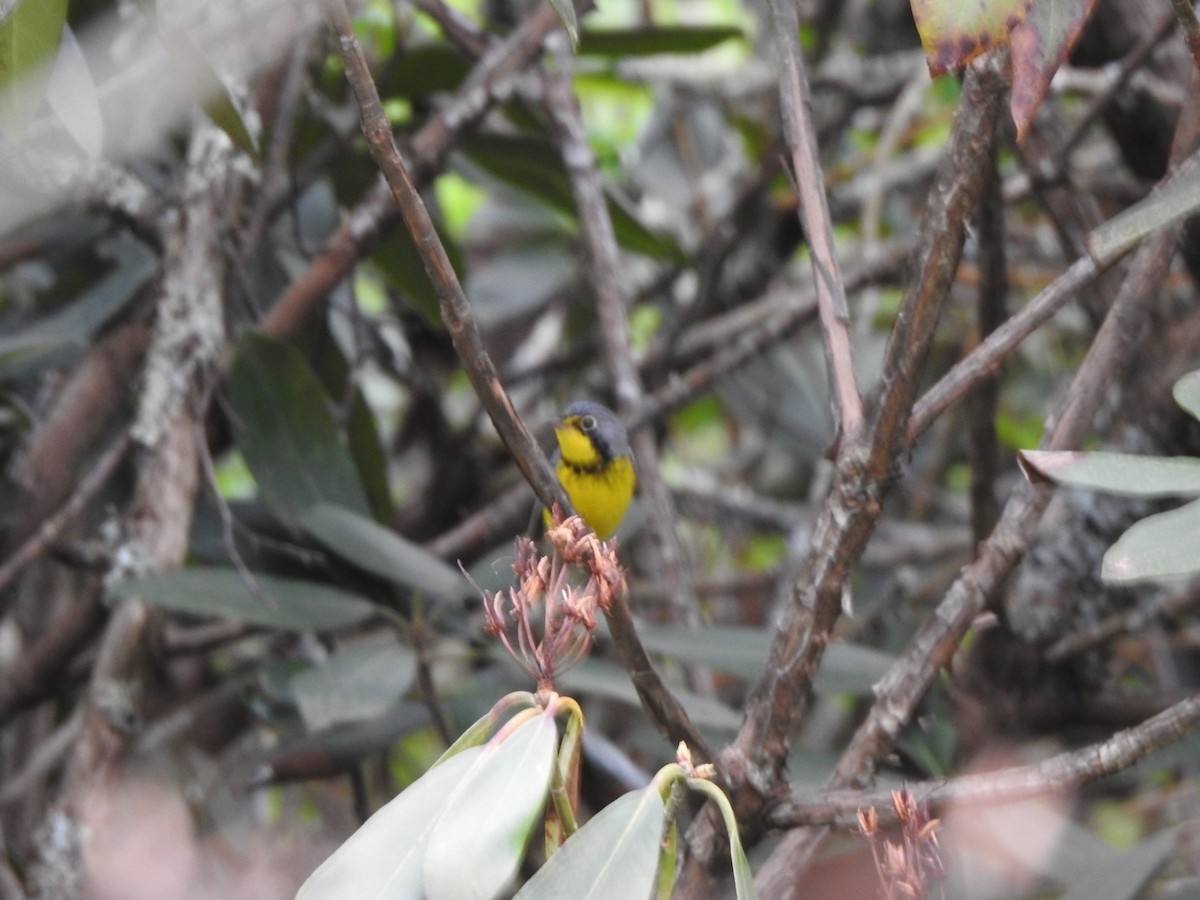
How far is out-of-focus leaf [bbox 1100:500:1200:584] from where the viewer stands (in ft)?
3.29

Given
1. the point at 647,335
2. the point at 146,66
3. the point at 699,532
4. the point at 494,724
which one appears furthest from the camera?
the point at 647,335

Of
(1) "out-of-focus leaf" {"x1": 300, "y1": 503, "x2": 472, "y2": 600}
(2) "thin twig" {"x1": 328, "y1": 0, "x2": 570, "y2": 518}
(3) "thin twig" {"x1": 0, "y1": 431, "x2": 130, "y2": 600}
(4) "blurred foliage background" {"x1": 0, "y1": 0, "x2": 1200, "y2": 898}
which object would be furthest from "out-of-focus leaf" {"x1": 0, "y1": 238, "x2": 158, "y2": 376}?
(2) "thin twig" {"x1": 328, "y1": 0, "x2": 570, "y2": 518}

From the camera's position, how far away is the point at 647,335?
4.42m

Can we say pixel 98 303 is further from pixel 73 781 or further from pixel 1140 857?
pixel 1140 857

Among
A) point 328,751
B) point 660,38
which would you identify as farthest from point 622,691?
point 660,38

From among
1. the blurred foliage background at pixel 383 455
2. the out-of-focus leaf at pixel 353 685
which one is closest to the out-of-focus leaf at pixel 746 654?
the blurred foliage background at pixel 383 455

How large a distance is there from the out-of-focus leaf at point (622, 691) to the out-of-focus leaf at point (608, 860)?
3.05 ft

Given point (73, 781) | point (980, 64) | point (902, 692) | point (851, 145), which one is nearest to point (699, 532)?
point (851, 145)

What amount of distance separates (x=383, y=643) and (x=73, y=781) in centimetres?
52

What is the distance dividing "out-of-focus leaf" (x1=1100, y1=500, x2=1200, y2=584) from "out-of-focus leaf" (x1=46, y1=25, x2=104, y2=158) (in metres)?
1.21

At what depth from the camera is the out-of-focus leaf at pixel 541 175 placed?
3.04 m

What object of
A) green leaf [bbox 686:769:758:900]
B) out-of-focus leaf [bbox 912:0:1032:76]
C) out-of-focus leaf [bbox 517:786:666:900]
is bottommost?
green leaf [bbox 686:769:758:900]

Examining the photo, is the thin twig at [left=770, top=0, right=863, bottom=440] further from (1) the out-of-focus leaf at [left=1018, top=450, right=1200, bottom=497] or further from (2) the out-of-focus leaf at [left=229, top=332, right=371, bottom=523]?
(2) the out-of-focus leaf at [left=229, top=332, right=371, bottom=523]

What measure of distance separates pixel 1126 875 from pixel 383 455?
1.61 metres
